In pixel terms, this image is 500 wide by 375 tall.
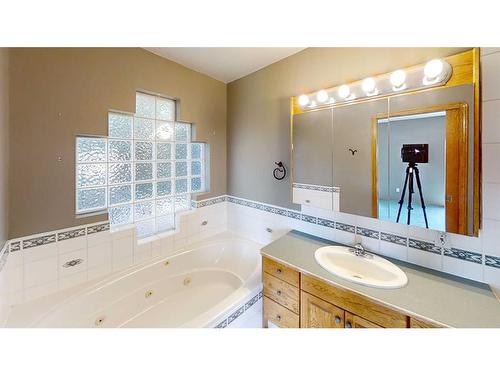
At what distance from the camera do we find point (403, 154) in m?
1.17

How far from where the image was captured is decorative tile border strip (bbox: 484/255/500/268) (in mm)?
958

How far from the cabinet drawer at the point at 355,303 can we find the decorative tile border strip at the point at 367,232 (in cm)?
52

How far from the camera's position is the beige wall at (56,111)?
116cm

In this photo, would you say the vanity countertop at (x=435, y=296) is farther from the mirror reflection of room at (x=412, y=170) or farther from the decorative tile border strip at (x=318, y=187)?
the decorative tile border strip at (x=318, y=187)

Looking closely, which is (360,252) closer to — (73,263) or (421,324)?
(421,324)

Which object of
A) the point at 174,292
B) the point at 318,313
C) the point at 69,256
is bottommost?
the point at 174,292

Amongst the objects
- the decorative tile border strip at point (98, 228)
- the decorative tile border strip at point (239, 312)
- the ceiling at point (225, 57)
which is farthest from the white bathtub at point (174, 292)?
the ceiling at point (225, 57)

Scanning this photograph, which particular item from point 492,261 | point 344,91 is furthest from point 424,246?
point 344,91

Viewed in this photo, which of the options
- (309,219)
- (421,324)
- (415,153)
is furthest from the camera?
(309,219)

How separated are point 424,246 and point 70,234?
2345 millimetres

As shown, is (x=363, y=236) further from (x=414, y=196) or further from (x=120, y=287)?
(x=120, y=287)

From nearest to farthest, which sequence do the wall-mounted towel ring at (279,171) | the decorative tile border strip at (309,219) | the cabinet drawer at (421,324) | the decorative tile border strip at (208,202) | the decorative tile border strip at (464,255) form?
1. the cabinet drawer at (421,324)
2. the decorative tile border strip at (464,255)
3. the decorative tile border strip at (309,219)
4. the wall-mounted towel ring at (279,171)
5. the decorative tile border strip at (208,202)

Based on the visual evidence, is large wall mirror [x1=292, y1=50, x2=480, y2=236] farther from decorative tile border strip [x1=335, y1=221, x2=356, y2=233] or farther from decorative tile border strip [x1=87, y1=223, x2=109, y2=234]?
decorative tile border strip [x1=87, y1=223, x2=109, y2=234]

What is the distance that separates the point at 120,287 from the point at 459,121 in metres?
2.46
